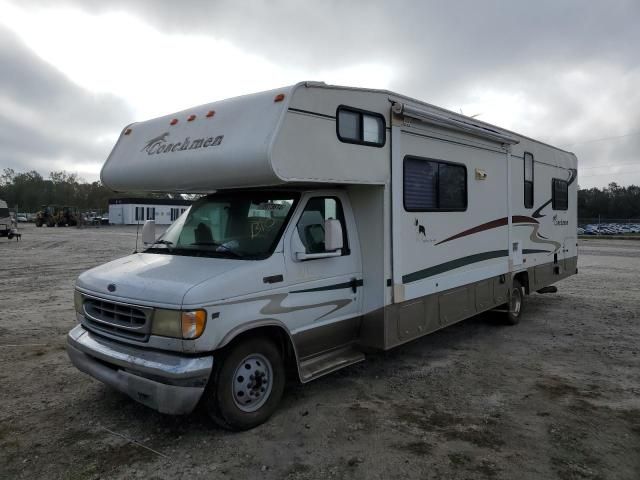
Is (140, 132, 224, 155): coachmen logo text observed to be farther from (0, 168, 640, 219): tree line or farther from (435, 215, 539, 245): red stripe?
(0, 168, 640, 219): tree line

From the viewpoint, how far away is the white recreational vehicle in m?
3.97

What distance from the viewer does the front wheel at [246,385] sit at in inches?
158

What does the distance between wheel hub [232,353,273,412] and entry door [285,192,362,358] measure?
415 mm

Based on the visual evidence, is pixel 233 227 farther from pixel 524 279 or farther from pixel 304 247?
pixel 524 279

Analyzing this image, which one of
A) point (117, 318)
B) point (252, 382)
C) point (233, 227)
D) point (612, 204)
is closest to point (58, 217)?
point (233, 227)

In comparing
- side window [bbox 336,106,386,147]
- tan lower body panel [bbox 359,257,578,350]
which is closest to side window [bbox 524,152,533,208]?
tan lower body panel [bbox 359,257,578,350]

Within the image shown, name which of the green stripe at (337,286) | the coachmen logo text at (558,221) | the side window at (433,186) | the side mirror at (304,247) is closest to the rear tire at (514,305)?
the coachmen logo text at (558,221)

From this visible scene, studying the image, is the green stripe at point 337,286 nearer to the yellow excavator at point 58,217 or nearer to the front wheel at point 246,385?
the front wheel at point 246,385

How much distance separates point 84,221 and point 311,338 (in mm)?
59479

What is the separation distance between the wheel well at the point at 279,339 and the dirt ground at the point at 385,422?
416 mm

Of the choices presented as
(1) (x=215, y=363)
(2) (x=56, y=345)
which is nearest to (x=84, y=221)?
(2) (x=56, y=345)

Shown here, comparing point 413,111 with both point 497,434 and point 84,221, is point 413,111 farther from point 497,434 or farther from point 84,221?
point 84,221

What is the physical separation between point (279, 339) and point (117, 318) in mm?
1444

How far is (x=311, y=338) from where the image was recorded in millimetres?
4754
